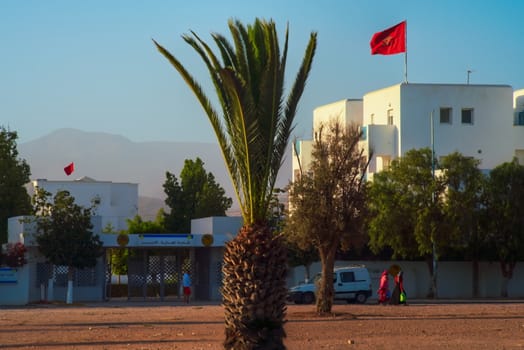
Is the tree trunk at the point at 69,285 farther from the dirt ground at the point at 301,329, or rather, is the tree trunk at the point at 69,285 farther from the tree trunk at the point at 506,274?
the tree trunk at the point at 506,274

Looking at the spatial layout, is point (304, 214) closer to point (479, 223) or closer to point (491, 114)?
point (479, 223)

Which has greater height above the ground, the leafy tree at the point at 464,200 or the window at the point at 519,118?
the window at the point at 519,118

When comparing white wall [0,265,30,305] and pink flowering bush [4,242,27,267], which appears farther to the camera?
white wall [0,265,30,305]

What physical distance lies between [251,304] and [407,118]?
161ft

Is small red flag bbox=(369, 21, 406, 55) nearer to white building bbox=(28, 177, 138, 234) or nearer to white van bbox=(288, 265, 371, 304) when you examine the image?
white van bbox=(288, 265, 371, 304)

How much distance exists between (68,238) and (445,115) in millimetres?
29300

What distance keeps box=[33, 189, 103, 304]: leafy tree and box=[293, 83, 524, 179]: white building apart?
22.2 metres

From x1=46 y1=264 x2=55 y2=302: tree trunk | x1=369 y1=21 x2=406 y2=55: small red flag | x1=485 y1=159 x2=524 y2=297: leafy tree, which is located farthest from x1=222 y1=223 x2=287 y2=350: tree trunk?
x1=369 y1=21 x2=406 y2=55: small red flag

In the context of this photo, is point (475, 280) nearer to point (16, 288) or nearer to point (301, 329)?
point (16, 288)

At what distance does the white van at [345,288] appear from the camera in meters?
46.2

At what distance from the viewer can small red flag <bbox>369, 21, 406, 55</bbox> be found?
2480 inches

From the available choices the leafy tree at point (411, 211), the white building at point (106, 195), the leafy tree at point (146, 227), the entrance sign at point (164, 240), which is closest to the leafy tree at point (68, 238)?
the entrance sign at point (164, 240)

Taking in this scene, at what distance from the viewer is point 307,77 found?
1938 centimetres

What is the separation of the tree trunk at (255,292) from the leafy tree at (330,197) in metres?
14.9
